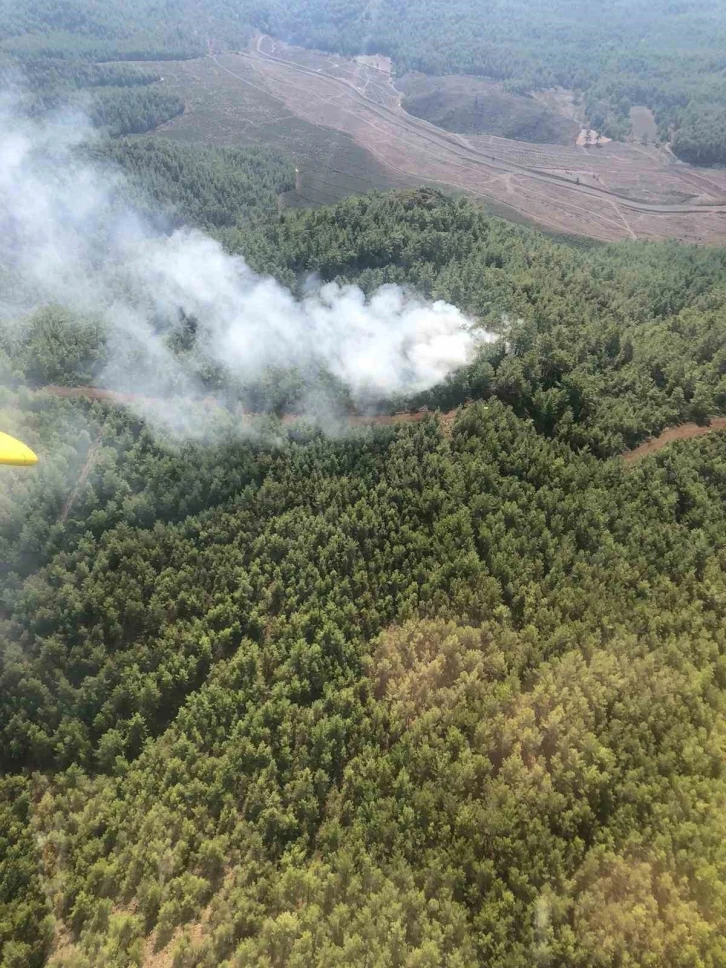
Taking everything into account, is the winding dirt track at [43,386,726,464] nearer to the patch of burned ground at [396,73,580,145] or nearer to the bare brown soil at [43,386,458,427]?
the bare brown soil at [43,386,458,427]

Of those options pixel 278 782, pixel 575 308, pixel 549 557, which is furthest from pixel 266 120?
pixel 278 782

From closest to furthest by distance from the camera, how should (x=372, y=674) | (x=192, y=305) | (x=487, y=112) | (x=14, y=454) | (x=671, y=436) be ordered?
(x=372, y=674) < (x=14, y=454) < (x=671, y=436) < (x=192, y=305) < (x=487, y=112)

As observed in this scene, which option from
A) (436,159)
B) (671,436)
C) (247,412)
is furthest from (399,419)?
(436,159)

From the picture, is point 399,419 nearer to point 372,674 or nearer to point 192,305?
point 372,674

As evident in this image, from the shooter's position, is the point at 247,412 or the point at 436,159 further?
the point at 436,159

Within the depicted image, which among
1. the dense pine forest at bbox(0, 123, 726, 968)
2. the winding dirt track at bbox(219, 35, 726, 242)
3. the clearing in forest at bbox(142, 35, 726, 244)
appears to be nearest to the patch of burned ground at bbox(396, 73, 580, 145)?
the clearing in forest at bbox(142, 35, 726, 244)

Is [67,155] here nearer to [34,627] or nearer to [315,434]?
[315,434]

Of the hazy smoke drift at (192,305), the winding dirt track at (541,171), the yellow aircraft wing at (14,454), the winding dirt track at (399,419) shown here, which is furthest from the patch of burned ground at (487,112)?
the yellow aircraft wing at (14,454)
